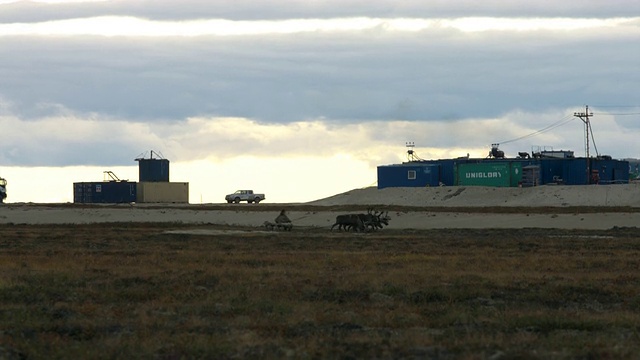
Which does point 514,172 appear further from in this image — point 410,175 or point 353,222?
point 353,222

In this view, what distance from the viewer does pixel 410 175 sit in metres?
126

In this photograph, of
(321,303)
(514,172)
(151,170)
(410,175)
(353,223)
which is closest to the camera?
(321,303)

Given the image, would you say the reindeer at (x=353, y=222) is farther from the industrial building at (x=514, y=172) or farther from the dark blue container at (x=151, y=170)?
the dark blue container at (x=151, y=170)

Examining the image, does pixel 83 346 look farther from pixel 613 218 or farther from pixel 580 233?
pixel 613 218

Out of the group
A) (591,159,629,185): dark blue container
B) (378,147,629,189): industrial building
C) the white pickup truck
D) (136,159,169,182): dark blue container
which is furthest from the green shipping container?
(136,159,169,182): dark blue container

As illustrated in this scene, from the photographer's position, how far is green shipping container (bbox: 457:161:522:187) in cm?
11812

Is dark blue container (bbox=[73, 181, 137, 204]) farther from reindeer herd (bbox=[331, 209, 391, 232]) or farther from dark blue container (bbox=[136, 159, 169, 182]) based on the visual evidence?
reindeer herd (bbox=[331, 209, 391, 232])

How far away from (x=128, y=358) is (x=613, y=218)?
5887 centimetres

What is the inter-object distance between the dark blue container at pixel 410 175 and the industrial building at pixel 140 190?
1121 inches

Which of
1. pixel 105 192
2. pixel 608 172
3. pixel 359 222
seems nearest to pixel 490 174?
pixel 608 172

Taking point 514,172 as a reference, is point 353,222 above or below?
below

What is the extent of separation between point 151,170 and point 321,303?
406 feet

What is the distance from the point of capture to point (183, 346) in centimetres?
1859

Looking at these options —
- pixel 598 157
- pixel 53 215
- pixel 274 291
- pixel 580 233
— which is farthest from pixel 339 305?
pixel 598 157
